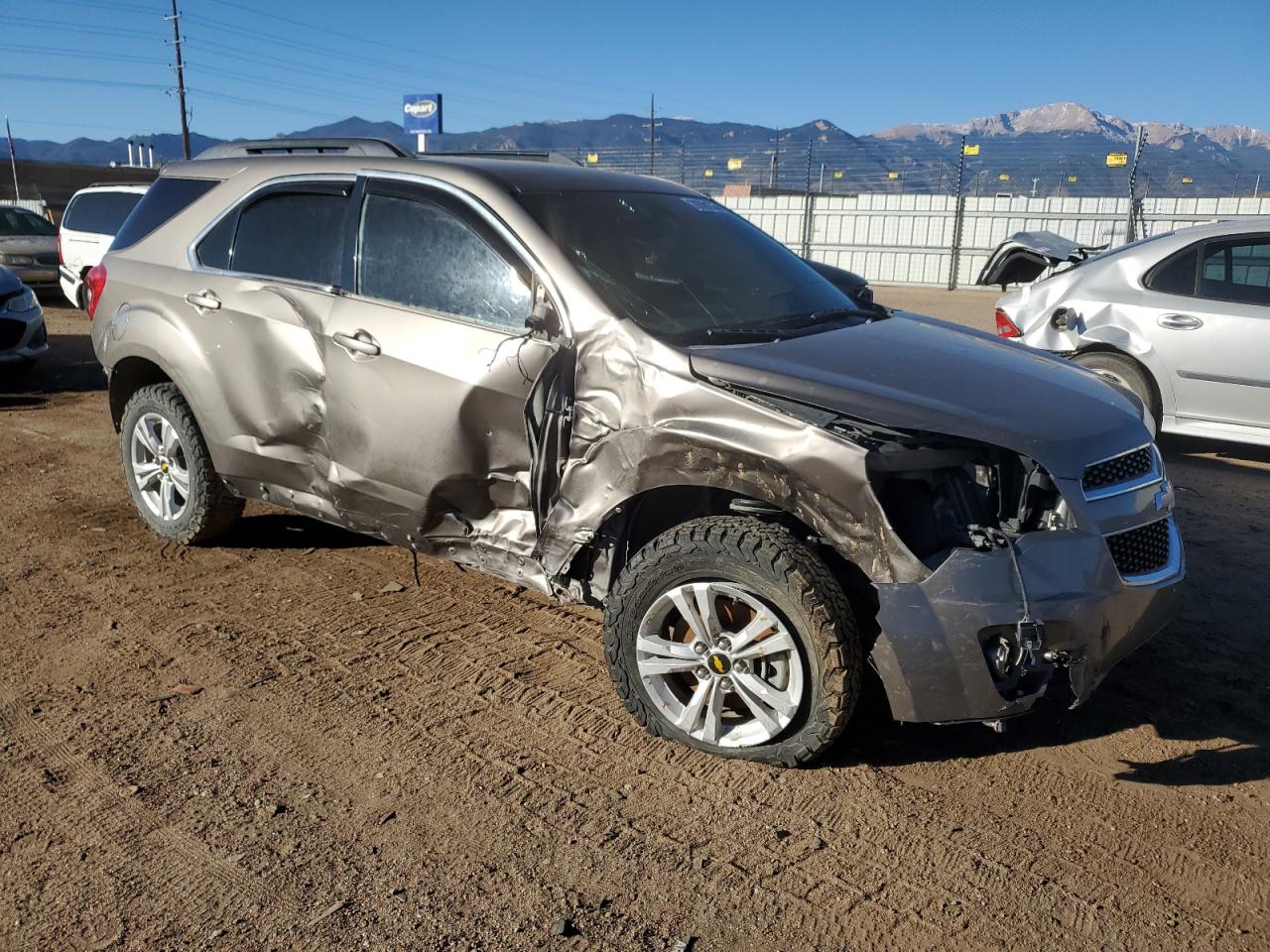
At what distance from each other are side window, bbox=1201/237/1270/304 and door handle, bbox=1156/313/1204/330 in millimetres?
213

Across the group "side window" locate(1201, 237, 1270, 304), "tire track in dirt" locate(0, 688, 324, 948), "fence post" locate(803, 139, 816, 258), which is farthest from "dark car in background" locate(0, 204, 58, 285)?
"fence post" locate(803, 139, 816, 258)

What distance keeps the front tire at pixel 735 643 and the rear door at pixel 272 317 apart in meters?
1.71

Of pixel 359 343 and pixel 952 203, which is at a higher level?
pixel 952 203

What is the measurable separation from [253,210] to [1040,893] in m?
4.14

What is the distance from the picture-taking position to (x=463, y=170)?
4047 millimetres

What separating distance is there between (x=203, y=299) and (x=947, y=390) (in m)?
3.29

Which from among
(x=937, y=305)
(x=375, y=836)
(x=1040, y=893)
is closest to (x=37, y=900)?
(x=375, y=836)

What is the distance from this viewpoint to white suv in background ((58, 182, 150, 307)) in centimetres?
1529

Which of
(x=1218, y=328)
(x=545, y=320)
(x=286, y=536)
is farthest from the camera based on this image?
(x=1218, y=328)

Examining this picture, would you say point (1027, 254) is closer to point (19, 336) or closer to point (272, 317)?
point (272, 317)

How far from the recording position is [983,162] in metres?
30.1

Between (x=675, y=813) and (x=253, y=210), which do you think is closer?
(x=675, y=813)

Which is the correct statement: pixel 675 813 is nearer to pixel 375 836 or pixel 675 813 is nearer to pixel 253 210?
pixel 375 836

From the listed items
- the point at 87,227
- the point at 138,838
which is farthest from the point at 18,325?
the point at 138,838
